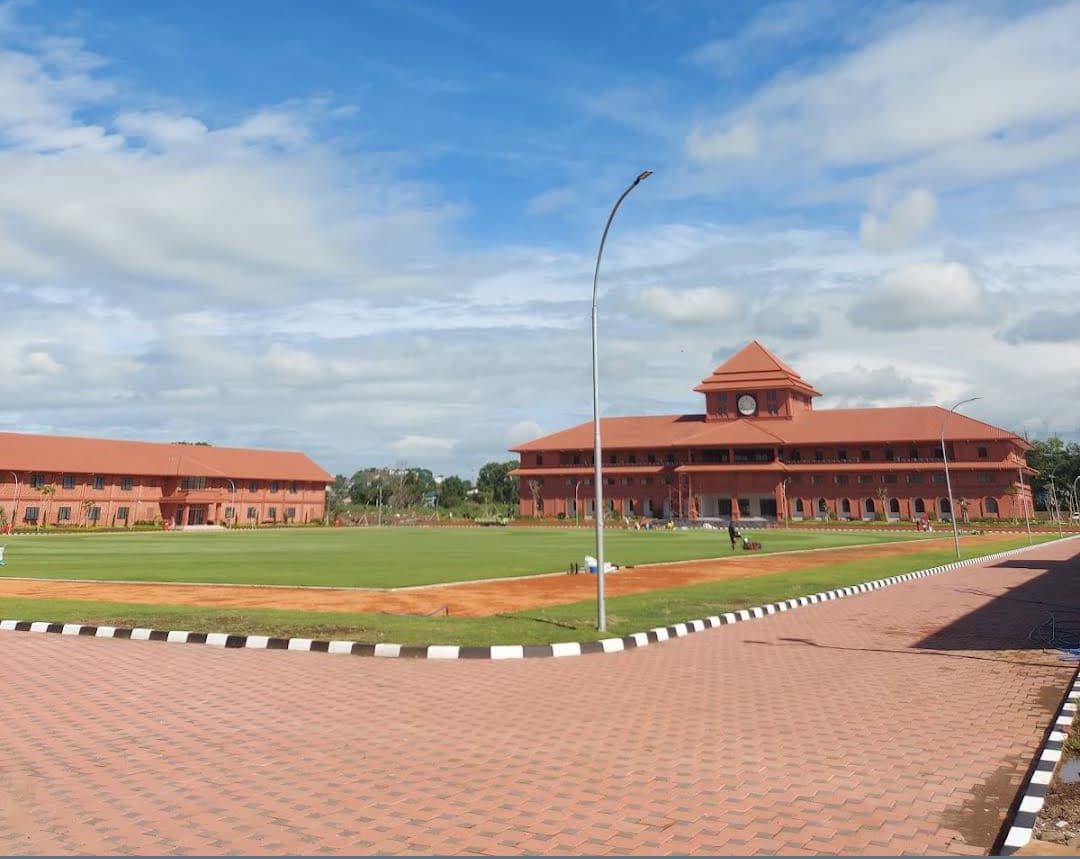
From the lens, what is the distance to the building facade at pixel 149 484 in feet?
201

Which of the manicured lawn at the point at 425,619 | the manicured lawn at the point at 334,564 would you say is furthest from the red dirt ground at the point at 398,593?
the manicured lawn at the point at 334,564

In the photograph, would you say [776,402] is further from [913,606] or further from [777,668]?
[777,668]

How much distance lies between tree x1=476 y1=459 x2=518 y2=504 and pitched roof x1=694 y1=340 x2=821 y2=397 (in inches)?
1951

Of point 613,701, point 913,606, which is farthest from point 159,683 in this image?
point 913,606

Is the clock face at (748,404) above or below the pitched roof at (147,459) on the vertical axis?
above

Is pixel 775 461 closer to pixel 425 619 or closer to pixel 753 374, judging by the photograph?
pixel 753 374

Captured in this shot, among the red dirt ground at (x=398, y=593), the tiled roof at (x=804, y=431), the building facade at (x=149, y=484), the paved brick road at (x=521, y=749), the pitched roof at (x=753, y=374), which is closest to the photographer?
the paved brick road at (x=521, y=749)

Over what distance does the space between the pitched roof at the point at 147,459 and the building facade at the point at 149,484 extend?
0.25 feet

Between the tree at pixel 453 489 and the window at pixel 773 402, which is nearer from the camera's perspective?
the window at pixel 773 402

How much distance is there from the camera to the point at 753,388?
2820 inches

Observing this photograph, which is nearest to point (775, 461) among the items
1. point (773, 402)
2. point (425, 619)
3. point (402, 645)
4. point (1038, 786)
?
point (773, 402)

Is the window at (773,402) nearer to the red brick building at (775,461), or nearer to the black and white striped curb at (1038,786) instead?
the red brick building at (775,461)

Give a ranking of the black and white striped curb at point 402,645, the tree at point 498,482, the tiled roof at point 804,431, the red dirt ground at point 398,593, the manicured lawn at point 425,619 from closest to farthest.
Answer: the black and white striped curb at point 402,645, the manicured lawn at point 425,619, the red dirt ground at point 398,593, the tiled roof at point 804,431, the tree at point 498,482

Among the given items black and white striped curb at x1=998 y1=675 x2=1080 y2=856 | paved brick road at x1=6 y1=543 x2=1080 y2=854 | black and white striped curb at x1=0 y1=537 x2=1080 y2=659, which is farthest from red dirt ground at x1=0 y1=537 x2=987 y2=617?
black and white striped curb at x1=998 y1=675 x2=1080 y2=856
